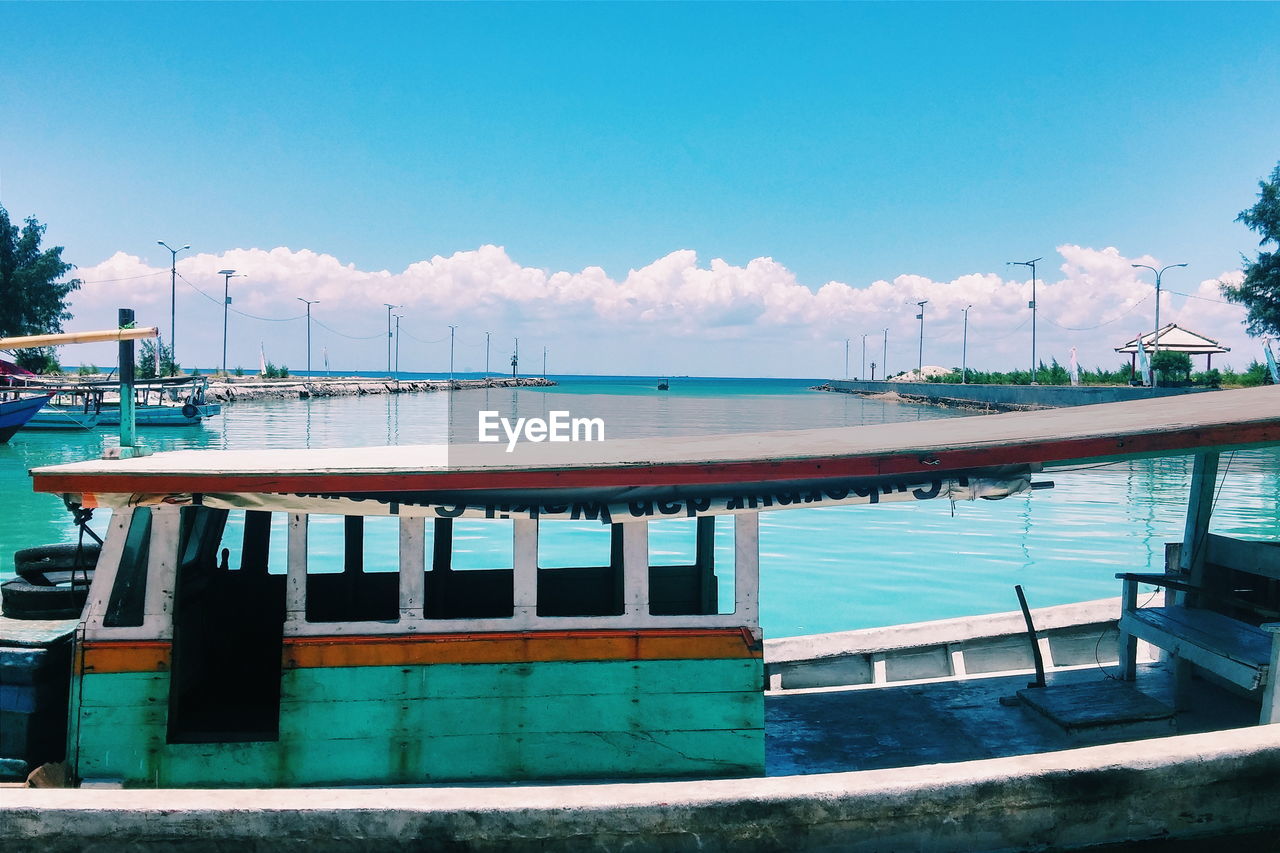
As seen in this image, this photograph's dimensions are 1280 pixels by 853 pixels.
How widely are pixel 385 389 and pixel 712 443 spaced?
106 meters

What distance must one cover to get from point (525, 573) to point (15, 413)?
42.3m

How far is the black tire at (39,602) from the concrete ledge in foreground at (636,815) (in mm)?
1226

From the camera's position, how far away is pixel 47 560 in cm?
562

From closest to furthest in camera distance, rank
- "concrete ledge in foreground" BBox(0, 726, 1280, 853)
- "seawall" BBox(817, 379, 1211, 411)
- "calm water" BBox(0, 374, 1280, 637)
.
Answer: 1. "concrete ledge in foreground" BBox(0, 726, 1280, 853)
2. "calm water" BBox(0, 374, 1280, 637)
3. "seawall" BBox(817, 379, 1211, 411)

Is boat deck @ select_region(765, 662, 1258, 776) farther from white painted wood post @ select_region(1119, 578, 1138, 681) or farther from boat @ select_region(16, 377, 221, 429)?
boat @ select_region(16, 377, 221, 429)

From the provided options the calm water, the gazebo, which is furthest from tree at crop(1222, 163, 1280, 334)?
the calm water

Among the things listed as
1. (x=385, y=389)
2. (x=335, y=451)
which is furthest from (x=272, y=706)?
(x=385, y=389)

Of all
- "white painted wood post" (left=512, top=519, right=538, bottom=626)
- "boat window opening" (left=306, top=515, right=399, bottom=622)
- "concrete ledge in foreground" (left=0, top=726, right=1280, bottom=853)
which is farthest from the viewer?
"boat window opening" (left=306, top=515, right=399, bottom=622)

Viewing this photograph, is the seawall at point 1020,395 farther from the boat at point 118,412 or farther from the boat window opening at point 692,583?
the boat at point 118,412

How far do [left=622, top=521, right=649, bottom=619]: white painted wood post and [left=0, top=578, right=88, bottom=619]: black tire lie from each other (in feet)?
10.9

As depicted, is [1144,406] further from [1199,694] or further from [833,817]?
[833,817]

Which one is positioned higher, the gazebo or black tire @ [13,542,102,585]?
the gazebo

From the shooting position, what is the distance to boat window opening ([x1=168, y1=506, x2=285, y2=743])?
492 cm

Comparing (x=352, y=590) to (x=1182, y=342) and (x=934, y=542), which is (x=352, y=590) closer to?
(x=934, y=542)
